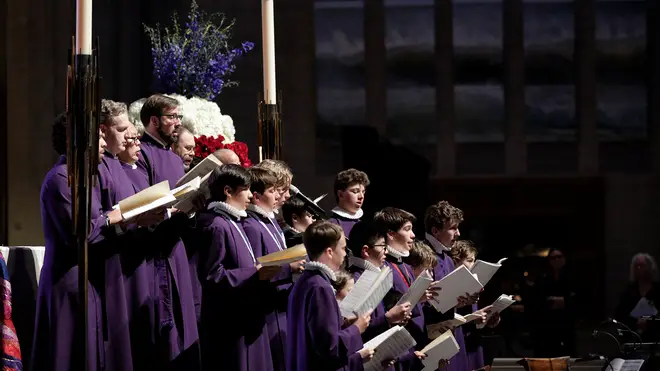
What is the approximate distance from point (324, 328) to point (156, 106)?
147 cm

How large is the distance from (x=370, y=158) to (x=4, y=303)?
6847 millimetres

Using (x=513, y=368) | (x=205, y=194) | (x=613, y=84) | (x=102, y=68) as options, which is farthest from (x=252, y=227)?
(x=613, y=84)

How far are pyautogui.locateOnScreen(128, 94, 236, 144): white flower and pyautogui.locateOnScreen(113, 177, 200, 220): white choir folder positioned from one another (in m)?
1.65

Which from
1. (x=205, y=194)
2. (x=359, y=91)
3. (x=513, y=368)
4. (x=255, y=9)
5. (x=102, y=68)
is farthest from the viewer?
(x=359, y=91)

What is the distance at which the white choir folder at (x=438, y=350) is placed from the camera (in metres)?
5.83

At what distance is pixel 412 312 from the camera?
6.02m

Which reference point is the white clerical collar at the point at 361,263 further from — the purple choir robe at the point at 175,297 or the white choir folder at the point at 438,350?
the purple choir robe at the point at 175,297

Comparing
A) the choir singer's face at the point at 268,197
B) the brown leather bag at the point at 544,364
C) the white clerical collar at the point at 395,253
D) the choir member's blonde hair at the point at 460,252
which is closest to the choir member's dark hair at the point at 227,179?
the choir singer's face at the point at 268,197

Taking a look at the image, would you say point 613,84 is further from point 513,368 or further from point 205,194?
point 205,194

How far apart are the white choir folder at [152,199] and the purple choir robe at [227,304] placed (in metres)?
0.63

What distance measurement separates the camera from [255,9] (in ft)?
35.1

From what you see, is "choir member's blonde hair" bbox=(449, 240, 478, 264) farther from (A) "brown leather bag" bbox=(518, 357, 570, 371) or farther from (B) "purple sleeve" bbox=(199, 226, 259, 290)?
(B) "purple sleeve" bbox=(199, 226, 259, 290)

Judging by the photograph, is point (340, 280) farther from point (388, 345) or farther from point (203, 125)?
point (203, 125)

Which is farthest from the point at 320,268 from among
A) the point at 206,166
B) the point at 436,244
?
the point at 436,244
